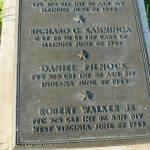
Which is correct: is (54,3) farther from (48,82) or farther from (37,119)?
(37,119)

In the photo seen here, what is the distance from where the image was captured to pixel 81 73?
395 cm

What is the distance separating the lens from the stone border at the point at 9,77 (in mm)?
3712

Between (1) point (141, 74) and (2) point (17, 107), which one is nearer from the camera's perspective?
(2) point (17, 107)

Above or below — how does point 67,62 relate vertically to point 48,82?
above

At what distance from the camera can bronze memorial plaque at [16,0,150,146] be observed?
3635 mm

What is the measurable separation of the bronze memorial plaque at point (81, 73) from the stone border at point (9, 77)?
0.30ft

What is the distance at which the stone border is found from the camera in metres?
3.71

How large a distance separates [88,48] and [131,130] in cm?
109

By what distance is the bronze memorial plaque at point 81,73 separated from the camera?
143 inches

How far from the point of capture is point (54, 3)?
4.42 m

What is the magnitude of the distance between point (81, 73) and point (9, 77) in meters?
0.85

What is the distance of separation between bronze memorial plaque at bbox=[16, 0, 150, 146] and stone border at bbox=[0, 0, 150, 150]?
9 cm

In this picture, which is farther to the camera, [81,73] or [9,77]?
[9,77]

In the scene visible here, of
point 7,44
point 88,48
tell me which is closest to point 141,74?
point 88,48
